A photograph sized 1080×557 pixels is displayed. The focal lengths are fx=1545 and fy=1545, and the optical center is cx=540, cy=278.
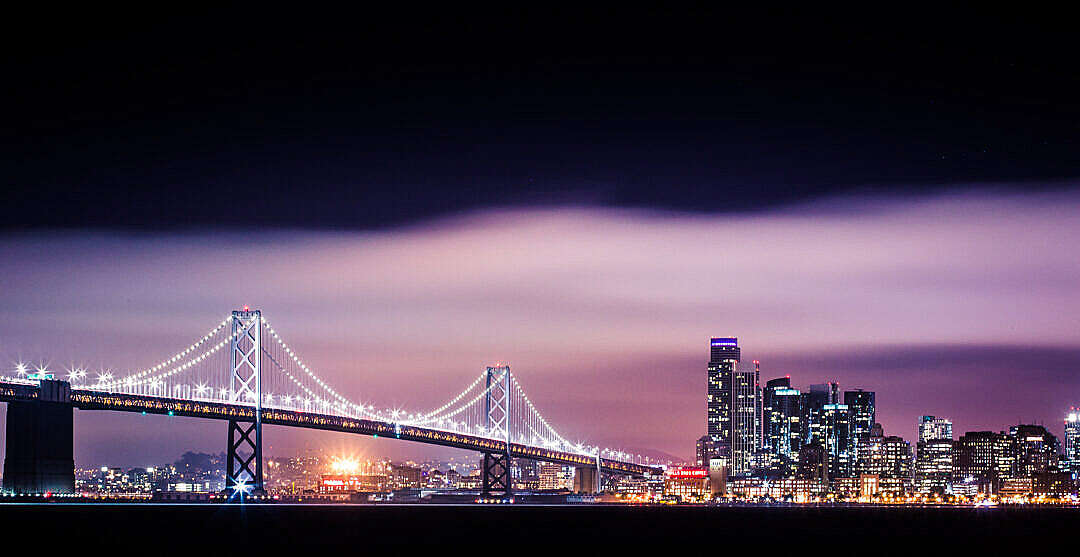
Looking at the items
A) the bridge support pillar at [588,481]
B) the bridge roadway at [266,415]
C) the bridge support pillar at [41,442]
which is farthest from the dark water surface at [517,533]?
the bridge support pillar at [588,481]

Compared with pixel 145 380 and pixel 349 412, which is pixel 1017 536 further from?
pixel 145 380

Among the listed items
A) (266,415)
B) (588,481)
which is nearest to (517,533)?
(266,415)

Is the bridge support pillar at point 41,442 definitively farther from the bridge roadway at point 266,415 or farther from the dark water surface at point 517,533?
the dark water surface at point 517,533

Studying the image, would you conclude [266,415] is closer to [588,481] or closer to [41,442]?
[41,442]

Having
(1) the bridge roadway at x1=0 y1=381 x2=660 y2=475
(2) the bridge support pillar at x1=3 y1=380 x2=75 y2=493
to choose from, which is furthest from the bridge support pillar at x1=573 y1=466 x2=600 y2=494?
(2) the bridge support pillar at x1=3 y1=380 x2=75 y2=493

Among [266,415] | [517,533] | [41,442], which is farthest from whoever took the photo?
[266,415]

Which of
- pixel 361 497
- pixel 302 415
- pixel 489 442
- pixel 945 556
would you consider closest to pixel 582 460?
pixel 489 442
